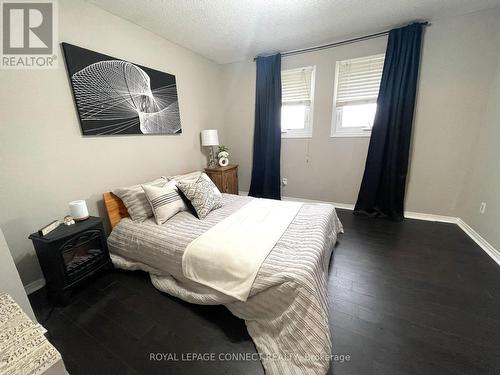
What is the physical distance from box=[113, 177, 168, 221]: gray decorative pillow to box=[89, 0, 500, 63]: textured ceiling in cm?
181

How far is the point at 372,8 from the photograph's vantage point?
2133mm

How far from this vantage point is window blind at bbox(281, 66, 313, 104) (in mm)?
3244

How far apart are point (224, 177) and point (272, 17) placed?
2144 millimetres

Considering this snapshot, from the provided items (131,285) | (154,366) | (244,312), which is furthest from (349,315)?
(131,285)

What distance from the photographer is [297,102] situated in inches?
133

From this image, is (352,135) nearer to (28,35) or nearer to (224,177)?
(224,177)

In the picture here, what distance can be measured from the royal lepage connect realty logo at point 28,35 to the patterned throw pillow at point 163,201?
4.29 feet

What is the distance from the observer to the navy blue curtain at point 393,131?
2.52 m

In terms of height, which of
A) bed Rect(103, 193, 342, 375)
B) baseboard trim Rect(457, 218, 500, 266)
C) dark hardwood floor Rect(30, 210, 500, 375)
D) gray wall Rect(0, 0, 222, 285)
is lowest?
dark hardwood floor Rect(30, 210, 500, 375)

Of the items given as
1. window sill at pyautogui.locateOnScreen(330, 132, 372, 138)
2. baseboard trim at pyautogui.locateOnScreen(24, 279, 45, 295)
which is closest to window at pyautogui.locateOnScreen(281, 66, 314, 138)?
window sill at pyautogui.locateOnScreen(330, 132, 372, 138)

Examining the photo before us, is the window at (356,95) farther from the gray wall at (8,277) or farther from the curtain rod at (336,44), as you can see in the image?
the gray wall at (8,277)

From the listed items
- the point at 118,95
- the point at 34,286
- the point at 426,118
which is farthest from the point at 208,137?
the point at 426,118

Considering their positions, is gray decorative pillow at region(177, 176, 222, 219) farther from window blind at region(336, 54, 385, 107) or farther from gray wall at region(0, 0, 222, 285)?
window blind at region(336, 54, 385, 107)

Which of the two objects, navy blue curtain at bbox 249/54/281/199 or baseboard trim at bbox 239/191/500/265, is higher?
navy blue curtain at bbox 249/54/281/199
